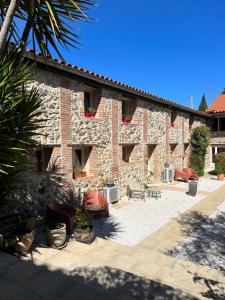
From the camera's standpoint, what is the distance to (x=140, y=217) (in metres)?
10.3

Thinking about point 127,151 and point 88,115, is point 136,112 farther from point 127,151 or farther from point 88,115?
point 88,115

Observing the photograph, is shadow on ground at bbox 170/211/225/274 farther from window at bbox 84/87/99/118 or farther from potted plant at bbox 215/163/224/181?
potted plant at bbox 215/163/224/181

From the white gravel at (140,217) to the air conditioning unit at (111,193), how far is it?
46cm

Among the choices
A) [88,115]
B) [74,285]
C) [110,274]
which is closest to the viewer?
[74,285]

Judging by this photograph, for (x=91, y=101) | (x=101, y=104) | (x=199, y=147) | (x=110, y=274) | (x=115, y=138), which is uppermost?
(x=91, y=101)

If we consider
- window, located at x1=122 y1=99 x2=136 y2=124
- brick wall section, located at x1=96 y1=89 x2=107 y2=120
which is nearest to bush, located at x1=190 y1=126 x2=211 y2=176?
window, located at x1=122 y1=99 x2=136 y2=124

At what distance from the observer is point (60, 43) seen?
586cm

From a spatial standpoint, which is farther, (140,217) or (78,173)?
(78,173)

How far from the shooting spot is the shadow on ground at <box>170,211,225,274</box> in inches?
273

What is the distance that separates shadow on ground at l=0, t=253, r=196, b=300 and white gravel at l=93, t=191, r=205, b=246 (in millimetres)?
2944

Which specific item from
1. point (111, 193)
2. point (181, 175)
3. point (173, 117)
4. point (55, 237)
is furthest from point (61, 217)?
point (173, 117)

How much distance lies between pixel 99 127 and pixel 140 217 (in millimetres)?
4248

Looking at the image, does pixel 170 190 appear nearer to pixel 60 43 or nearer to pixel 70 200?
pixel 70 200

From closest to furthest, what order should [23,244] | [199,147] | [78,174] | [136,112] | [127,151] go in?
[23,244] < [78,174] < [136,112] < [127,151] < [199,147]
